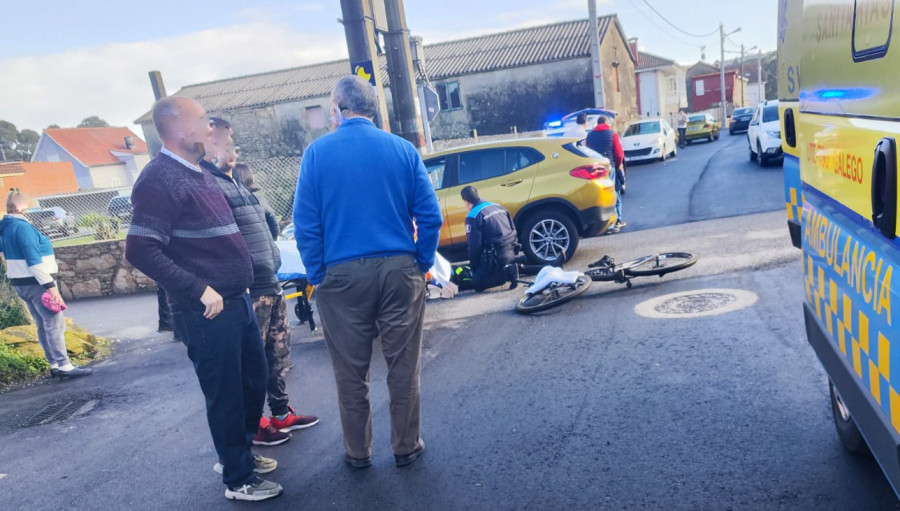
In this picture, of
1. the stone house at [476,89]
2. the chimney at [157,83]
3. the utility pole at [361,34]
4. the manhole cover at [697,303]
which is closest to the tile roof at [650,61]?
the stone house at [476,89]

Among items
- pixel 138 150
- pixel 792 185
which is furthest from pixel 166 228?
pixel 138 150

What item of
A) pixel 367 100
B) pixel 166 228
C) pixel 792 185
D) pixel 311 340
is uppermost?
pixel 367 100

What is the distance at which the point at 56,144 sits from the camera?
63406 mm

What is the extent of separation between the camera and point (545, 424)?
381 centimetres

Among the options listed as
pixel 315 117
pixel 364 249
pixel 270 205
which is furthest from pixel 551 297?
pixel 315 117

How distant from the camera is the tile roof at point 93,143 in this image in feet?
210

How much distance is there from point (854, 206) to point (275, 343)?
128 inches

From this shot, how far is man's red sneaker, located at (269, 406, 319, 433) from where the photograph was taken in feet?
13.6

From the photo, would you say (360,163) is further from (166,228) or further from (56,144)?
(56,144)

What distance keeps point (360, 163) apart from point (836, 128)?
6.80ft

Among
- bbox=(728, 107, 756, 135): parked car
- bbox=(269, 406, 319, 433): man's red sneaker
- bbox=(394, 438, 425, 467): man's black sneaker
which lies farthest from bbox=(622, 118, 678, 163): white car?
bbox=(394, 438, 425, 467): man's black sneaker

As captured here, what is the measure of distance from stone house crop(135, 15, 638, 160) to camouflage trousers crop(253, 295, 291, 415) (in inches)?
1029

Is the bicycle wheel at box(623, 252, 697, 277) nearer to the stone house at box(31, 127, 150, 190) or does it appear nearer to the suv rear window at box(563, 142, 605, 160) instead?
the suv rear window at box(563, 142, 605, 160)

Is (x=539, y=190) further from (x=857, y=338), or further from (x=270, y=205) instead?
(x=270, y=205)
